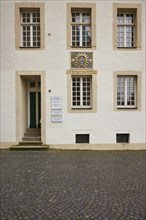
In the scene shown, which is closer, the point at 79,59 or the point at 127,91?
the point at 79,59

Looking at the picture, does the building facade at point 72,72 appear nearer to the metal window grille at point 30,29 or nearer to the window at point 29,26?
the window at point 29,26

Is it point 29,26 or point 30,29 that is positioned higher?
point 29,26

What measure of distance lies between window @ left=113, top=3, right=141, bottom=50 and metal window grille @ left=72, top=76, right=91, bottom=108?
2691mm

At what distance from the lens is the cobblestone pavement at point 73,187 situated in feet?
15.1

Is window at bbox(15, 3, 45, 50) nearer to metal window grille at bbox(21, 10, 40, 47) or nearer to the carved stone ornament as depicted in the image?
metal window grille at bbox(21, 10, 40, 47)

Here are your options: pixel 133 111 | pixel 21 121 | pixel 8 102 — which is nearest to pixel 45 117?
pixel 21 121

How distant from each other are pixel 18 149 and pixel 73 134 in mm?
3151

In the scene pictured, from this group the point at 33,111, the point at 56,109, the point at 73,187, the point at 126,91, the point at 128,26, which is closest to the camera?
the point at 73,187

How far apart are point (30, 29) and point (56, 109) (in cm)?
498

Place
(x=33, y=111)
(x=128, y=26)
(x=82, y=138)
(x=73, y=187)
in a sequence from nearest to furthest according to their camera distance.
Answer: (x=73, y=187) → (x=82, y=138) → (x=128, y=26) → (x=33, y=111)

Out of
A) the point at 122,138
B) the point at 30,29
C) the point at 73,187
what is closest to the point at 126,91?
the point at 122,138

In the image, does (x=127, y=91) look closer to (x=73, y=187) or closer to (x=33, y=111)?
(x=33, y=111)

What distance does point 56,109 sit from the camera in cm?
1210

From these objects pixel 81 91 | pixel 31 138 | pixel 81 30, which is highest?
pixel 81 30
